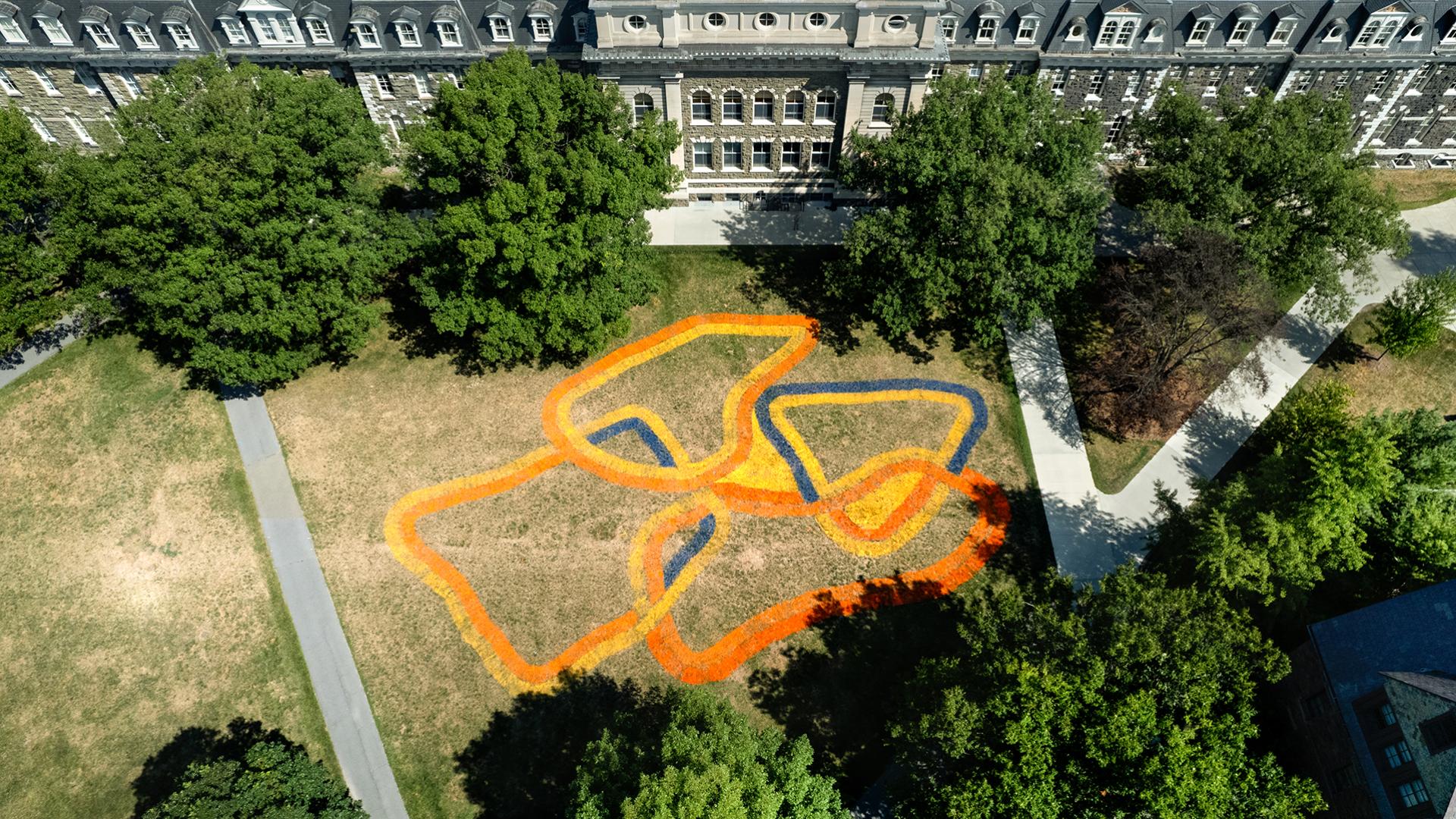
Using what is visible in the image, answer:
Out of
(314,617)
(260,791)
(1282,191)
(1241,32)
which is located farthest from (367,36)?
(1241,32)

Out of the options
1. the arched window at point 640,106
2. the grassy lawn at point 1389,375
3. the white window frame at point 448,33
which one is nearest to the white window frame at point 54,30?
the white window frame at point 448,33

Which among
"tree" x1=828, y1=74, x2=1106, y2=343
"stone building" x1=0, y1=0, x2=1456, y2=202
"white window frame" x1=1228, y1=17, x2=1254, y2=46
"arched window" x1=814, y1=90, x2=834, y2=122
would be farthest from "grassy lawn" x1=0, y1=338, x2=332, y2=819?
"white window frame" x1=1228, y1=17, x2=1254, y2=46

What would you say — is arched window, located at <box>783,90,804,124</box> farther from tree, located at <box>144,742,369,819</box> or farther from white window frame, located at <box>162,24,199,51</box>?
tree, located at <box>144,742,369,819</box>

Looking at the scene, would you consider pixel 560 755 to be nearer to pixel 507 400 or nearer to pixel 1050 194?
pixel 507 400

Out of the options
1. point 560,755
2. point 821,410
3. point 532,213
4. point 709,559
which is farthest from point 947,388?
point 560,755

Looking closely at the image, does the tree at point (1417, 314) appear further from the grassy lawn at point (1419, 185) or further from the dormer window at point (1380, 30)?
the dormer window at point (1380, 30)
